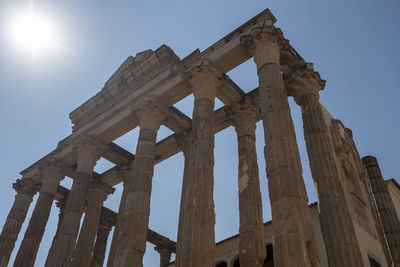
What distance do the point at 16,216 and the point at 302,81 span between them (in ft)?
67.5

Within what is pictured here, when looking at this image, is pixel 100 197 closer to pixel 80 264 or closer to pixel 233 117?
pixel 80 264

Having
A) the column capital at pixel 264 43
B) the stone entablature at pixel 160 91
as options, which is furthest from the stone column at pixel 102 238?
the column capital at pixel 264 43

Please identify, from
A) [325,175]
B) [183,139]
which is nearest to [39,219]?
[183,139]

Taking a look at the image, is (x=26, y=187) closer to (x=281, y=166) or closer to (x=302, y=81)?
(x=302, y=81)

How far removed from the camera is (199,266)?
12.7m

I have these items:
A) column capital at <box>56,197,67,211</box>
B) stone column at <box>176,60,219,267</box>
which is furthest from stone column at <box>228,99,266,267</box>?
column capital at <box>56,197,67,211</box>

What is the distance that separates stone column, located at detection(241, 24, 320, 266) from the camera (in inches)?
410

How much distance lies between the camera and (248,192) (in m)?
17.6

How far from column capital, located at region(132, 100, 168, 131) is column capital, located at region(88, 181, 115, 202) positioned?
8.43 meters

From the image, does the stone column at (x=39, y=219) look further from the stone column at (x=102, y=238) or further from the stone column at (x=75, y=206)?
the stone column at (x=102, y=238)

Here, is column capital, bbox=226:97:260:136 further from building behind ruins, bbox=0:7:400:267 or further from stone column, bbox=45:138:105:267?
stone column, bbox=45:138:105:267

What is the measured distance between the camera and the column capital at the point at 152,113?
65.5 ft

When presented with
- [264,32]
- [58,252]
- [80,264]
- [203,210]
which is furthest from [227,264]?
[264,32]

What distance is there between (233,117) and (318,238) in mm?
8129
